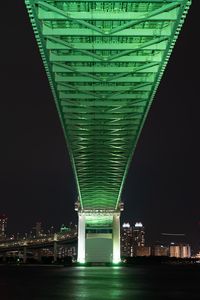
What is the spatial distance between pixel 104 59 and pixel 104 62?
0.78 meters

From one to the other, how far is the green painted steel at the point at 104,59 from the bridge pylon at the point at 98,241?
3404 cm

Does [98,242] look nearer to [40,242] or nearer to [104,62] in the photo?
[40,242]

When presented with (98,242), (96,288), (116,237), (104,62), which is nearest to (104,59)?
(104,62)

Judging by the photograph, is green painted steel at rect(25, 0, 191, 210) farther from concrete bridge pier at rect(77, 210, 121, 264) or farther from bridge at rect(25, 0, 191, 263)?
concrete bridge pier at rect(77, 210, 121, 264)

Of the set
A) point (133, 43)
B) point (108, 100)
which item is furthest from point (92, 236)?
point (133, 43)

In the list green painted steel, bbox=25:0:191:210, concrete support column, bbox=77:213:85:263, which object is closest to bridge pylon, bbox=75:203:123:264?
concrete support column, bbox=77:213:85:263

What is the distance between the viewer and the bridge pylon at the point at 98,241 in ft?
292

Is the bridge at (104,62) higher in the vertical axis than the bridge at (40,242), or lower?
higher

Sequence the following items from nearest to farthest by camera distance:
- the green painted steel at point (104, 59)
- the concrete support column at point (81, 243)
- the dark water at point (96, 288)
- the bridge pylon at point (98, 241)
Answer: the dark water at point (96, 288)
the green painted steel at point (104, 59)
the concrete support column at point (81, 243)
the bridge pylon at point (98, 241)

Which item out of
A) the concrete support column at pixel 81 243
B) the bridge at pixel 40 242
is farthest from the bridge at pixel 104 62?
the bridge at pixel 40 242

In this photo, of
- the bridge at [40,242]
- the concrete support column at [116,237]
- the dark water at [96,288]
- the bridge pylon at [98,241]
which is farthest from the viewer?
the bridge at [40,242]

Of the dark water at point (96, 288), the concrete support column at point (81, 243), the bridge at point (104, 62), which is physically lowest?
the dark water at point (96, 288)

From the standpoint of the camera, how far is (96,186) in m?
75.2

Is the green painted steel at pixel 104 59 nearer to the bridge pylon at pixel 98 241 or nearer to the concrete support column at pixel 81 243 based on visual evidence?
the bridge pylon at pixel 98 241
